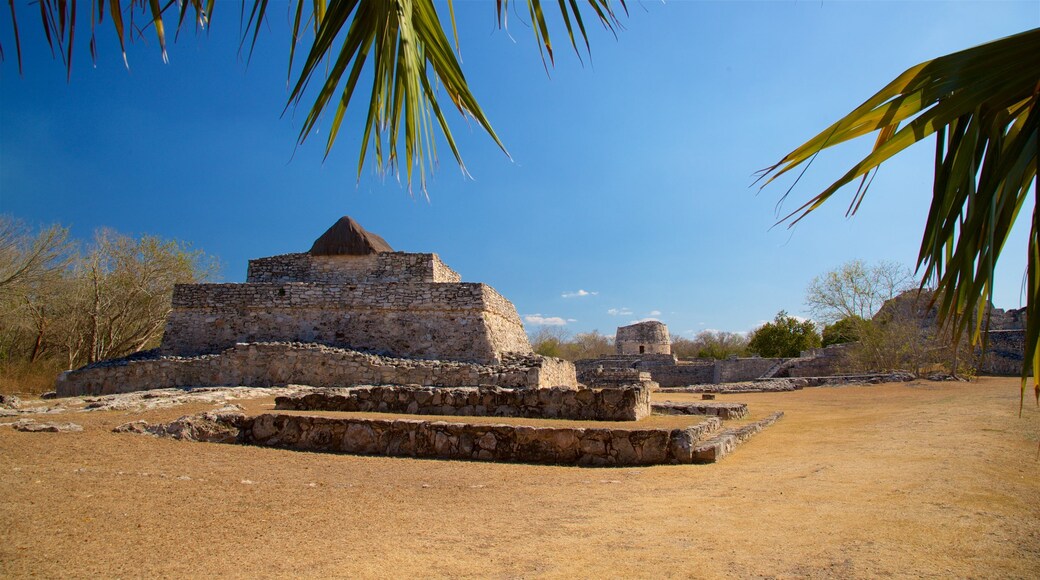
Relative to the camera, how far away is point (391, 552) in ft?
9.37

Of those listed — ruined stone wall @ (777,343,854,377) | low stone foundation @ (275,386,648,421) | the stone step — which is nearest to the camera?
the stone step

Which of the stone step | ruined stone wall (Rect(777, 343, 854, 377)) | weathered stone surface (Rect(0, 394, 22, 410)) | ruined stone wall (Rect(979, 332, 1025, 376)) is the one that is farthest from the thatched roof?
ruined stone wall (Rect(979, 332, 1025, 376))

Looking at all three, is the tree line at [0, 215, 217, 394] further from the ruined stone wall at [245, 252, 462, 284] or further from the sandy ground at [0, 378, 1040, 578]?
the sandy ground at [0, 378, 1040, 578]

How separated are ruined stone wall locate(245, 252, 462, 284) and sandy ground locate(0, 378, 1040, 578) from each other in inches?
478

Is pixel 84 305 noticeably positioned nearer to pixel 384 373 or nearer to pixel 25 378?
pixel 25 378

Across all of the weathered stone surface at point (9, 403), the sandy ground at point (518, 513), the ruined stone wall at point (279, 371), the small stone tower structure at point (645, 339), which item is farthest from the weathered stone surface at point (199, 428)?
the small stone tower structure at point (645, 339)

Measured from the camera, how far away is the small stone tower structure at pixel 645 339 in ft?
108

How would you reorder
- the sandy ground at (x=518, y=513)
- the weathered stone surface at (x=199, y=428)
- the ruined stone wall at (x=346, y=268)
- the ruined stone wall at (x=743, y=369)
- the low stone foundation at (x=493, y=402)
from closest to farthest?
the sandy ground at (x=518, y=513)
the weathered stone surface at (x=199, y=428)
the low stone foundation at (x=493, y=402)
the ruined stone wall at (x=346, y=268)
the ruined stone wall at (x=743, y=369)

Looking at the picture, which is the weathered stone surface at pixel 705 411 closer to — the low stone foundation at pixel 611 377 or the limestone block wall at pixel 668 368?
the low stone foundation at pixel 611 377

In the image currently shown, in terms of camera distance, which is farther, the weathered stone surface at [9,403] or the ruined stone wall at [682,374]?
the ruined stone wall at [682,374]

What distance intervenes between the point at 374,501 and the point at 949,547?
344 centimetres

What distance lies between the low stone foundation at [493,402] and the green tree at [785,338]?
25.4 m

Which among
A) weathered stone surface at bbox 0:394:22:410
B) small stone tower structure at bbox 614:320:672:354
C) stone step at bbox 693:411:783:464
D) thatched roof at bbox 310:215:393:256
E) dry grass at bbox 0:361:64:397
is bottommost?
stone step at bbox 693:411:783:464

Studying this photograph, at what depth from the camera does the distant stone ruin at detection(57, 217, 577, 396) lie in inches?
539
